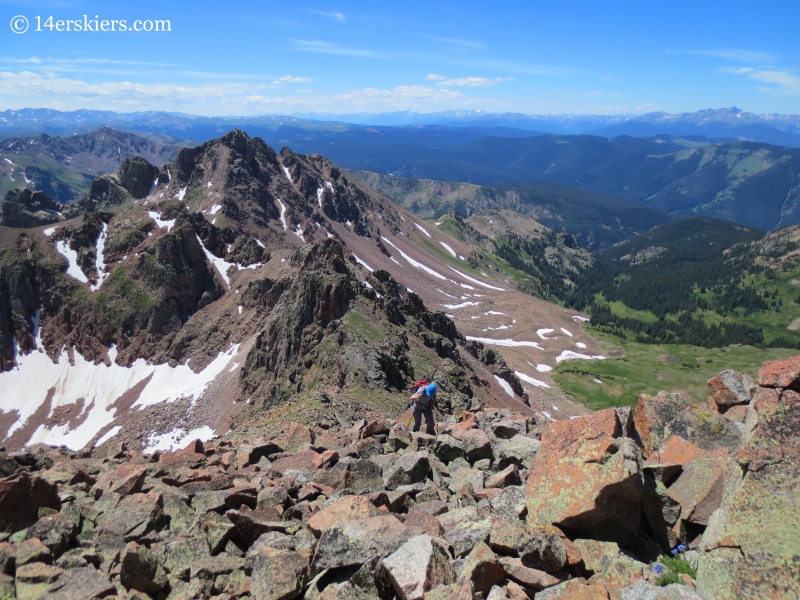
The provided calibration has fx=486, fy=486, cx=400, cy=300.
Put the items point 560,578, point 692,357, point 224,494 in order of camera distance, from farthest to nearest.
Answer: point 692,357 < point 224,494 < point 560,578

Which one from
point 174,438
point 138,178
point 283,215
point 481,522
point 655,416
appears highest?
point 138,178

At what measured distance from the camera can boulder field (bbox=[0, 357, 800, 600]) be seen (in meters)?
9.34

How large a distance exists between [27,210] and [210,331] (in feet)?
357

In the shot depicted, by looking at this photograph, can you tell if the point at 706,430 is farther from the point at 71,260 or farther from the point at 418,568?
the point at 71,260

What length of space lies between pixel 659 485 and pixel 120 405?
321 ft

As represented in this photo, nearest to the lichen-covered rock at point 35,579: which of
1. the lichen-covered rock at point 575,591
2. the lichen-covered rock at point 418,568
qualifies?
the lichen-covered rock at point 418,568

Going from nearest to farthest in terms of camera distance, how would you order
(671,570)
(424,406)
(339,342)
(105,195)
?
(671,570), (424,406), (339,342), (105,195)

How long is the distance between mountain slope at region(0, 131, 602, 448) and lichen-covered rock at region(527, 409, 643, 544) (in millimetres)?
24391

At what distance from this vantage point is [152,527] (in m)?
14.8

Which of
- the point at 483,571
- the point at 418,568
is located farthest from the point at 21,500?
the point at 483,571

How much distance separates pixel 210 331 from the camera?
9425cm

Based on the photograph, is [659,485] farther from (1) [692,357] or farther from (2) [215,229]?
(1) [692,357]

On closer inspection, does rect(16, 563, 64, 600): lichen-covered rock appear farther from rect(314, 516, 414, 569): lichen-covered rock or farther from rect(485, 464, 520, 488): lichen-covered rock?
rect(485, 464, 520, 488): lichen-covered rock

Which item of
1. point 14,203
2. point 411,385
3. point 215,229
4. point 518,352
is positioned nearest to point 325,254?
point 411,385
